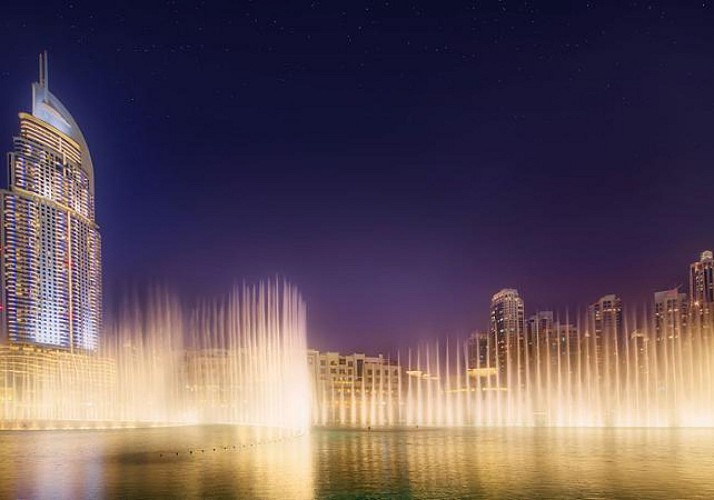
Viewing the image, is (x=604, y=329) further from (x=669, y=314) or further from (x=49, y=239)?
(x=49, y=239)

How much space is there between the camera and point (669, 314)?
97500mm

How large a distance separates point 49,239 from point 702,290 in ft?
290

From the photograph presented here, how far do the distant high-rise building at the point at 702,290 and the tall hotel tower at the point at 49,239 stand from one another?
8389 cm

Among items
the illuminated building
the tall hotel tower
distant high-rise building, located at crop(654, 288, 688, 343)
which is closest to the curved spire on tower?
the tall hotel tower

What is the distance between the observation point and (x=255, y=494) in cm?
1703

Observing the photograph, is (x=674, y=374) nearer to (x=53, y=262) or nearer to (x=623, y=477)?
(x=623, y=477)

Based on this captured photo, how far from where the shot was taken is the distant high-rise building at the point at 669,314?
95.7 metres

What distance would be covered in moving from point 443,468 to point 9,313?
314 feet

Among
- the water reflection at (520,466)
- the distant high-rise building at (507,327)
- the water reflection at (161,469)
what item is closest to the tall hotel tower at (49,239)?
the distant high-rise building at (507,327)

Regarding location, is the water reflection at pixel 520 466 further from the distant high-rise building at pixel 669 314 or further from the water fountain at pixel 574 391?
the distant high-rise building at pixel 669 314

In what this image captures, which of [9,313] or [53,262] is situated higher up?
[53,262]

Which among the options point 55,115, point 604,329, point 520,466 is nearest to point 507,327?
point 604,329

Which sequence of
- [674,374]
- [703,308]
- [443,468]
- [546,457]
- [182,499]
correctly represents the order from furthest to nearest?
[703,308]
[674,374]
[546,457]
[443,468]
[182,499]

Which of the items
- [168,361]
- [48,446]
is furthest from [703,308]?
[48,446]
